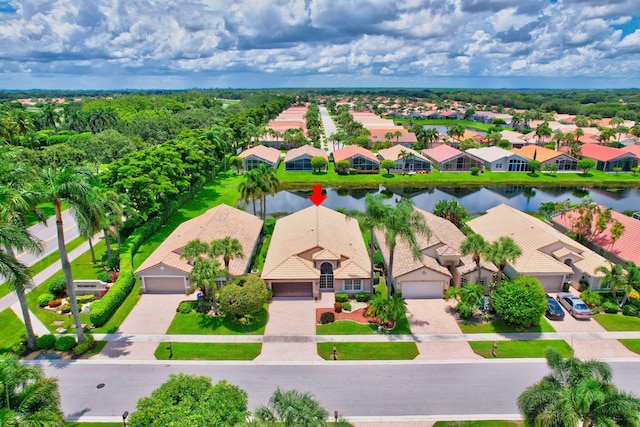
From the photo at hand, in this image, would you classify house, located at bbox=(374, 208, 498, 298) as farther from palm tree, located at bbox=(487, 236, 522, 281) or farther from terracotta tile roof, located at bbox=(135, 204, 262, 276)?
terracotta tile roof, located at bbox=(135, 204, 262, 276)

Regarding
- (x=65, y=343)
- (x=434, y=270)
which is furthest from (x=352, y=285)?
(x=65, y=343)

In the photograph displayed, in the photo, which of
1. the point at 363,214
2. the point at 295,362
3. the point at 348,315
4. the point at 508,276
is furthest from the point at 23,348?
the point at 508,276

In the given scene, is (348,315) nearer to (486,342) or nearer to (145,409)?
(486,342)

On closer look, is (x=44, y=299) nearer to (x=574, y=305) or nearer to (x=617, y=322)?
(x=574, y=305)

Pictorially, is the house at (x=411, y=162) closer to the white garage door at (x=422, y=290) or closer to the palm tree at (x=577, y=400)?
the white garage door at (x=422, y=290)

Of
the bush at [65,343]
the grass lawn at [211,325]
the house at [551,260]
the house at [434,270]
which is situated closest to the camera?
the bush at [65,343]

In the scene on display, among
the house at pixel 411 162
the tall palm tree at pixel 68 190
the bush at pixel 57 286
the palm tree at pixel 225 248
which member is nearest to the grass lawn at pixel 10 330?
the bush at pixel 57 286
